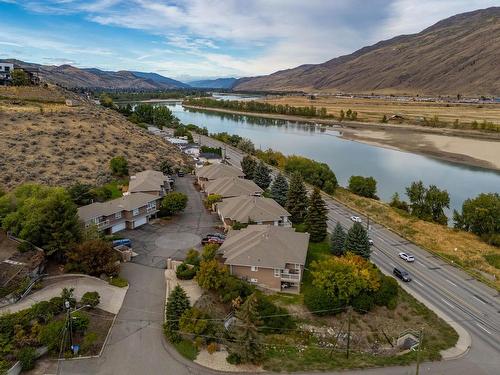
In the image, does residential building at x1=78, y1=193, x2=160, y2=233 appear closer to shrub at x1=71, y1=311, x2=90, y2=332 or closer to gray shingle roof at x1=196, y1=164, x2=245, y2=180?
gray shingle roof at x1=196, y1=164, x2=245, y2=180

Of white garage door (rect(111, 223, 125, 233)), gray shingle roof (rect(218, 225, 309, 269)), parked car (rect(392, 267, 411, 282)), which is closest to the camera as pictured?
gray shingle roof (rect(218, 225, 309, 269))

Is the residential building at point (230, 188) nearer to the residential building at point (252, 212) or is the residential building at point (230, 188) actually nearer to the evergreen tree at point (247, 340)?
the residential building at point (252, 212)

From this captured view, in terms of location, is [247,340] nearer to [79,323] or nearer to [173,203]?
[79,323]

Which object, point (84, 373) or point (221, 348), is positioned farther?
point (221, 348)

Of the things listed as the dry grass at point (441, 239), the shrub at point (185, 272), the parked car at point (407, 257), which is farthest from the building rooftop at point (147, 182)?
the parked car at point (407, 257)

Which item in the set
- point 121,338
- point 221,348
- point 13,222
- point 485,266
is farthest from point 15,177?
point 485,266

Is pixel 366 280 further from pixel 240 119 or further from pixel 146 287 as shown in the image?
pixel 240 119

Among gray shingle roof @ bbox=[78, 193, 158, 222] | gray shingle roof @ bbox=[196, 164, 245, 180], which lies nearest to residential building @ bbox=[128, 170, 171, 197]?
gray shingle roof @ bbox=[78, 193, 158, 222]
